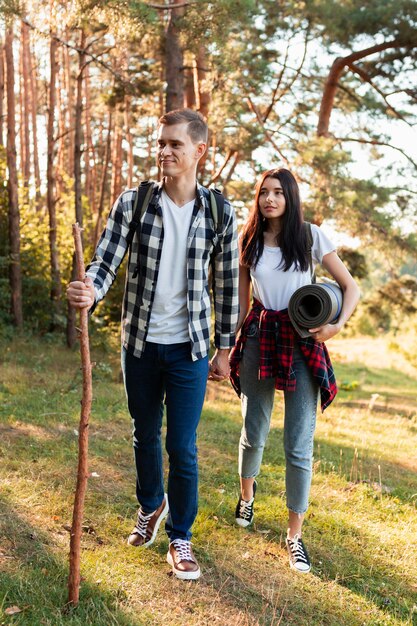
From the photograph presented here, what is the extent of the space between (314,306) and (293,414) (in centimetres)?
59

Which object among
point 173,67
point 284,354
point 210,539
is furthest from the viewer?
point 173,67

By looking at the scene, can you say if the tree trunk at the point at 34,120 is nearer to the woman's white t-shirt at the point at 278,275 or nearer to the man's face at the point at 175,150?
the woman's white t-shirt at the point at 278,275

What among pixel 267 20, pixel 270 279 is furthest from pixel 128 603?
pixel 267 20

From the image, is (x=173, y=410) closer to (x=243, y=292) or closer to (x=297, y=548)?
(x=243, y=292)

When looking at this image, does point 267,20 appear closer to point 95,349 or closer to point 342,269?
point 95,349

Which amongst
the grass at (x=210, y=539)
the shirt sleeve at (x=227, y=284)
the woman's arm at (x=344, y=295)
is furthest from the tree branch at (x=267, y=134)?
the shirt sleeve at (x=227, y=284)

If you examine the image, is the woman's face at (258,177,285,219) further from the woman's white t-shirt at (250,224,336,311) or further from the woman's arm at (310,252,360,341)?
the woman's arm at (310,252,360,341)

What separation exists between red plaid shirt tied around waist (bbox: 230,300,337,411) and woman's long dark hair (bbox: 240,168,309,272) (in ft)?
0.90

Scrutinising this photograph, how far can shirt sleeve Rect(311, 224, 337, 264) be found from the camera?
3.44 metres

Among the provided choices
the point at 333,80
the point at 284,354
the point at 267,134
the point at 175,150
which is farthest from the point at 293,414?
the point at 333,80

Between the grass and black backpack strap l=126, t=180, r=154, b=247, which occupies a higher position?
black backpack strap l=126, t=180, r=154, b=247

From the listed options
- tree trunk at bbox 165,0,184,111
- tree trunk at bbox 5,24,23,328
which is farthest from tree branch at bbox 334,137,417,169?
tree trunk at bbox 5,24,23,328

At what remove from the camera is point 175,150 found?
2912mm

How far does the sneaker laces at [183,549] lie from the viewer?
10.3 feet
